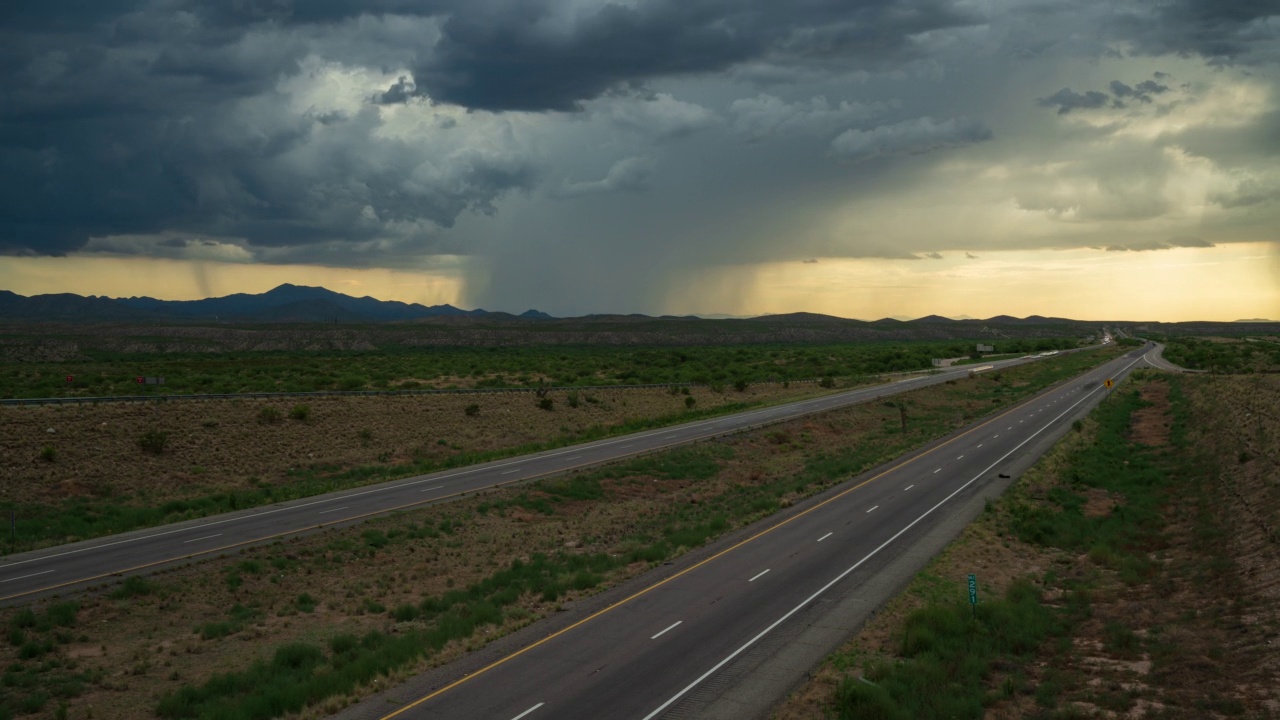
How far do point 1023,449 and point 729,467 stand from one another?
1783 cm

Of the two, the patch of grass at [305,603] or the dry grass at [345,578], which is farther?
the patch of grass at [305,603]

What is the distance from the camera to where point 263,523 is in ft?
115

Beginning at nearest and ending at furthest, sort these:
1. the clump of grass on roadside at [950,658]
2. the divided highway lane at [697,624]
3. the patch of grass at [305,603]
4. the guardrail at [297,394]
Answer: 1. the clump of grass on roadside at [950,658]
2. the divided highway lane at [697,624]
3. the patch of grass at [305,603]
4. the guardrail at [297,394]

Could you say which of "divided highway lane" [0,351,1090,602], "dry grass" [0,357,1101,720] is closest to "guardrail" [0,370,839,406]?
"dry grass" [0,357,1101,720]

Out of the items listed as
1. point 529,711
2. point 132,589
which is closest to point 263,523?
point 132,589

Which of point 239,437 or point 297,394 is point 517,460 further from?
point 297,394

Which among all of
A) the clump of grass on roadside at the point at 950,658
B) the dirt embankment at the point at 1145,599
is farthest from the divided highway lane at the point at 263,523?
the clump of grass on roadside at the point at 950,658

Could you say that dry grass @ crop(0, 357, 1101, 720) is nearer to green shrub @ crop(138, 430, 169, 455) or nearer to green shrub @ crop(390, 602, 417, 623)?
green shrub @ crop(390, 602, 417, 623)

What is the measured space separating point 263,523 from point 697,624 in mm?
21727

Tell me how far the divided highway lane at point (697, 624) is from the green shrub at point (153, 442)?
1450 inches

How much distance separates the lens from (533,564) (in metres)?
29.2

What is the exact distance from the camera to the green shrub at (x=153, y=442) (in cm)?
4919

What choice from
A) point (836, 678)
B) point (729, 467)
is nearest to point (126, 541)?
point (836, 678)

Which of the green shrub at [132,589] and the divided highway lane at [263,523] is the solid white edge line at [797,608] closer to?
the green shrub at [132,589]
